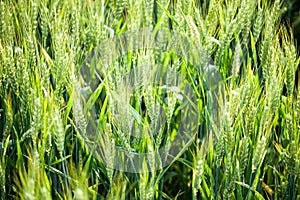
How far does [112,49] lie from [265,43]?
364mm

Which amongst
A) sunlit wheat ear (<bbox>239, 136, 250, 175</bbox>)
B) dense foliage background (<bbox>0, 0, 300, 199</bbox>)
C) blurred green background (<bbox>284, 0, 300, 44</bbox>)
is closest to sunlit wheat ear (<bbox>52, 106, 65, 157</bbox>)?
dense foliage background (<bbox>0, 0, 300, 199</bbox>)

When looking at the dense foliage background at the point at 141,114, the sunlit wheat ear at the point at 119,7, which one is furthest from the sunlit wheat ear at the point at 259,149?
the sunlit wheat ear at the point at 119,7

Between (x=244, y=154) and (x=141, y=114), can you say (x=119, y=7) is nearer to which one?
(x=141, y=114)

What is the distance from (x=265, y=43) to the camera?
3.96 feet

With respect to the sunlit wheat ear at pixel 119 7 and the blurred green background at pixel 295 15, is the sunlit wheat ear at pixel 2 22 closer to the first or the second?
the sunlit wheat ear at pixel 119 7

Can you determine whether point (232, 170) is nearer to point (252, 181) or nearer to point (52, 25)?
point (252, 181)

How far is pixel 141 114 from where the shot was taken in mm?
1146

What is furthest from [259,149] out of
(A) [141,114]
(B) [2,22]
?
(B) [2,22]

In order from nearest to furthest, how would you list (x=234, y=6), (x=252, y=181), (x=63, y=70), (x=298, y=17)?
(x=63, y=70) < (x=252, y=181) < (x=234, y=6) < (x=298, y=17)

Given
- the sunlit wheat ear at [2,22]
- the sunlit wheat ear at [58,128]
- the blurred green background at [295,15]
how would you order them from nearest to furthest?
1. the sunlit wheat ear at [58,128]
2. the sunlit wheat ear at [2,22]
3. the blurred green background at [295,15]

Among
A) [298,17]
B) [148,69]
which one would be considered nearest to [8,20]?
[148,69]

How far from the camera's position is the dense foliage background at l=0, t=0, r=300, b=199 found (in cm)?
100

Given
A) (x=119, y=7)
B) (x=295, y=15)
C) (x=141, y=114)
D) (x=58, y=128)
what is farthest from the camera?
(x=295, y=15)

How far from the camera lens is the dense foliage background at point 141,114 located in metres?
1.00
